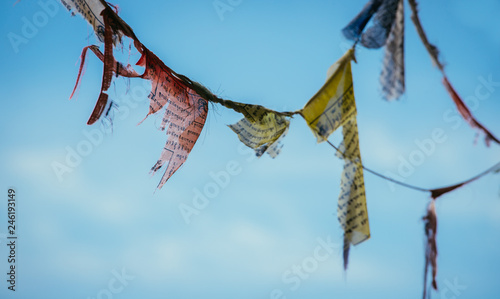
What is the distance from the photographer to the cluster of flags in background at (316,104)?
1991 millimetres

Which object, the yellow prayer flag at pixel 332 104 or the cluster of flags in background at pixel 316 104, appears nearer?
the cluster of flags in background at pixel 316 104

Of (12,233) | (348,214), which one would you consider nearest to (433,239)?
(348,214)

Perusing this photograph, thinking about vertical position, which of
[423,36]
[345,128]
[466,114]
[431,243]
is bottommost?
[431,243]

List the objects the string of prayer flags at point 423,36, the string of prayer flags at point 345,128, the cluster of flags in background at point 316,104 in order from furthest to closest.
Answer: the string of prayer flags at point 345,128 < the cluster of flags in background at point 316,104 < the string of prayer flags at point 423,36

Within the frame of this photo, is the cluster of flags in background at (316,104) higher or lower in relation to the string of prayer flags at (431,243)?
higher

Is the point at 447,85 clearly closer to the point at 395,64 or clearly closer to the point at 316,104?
the point at 395,64

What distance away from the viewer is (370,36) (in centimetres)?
205

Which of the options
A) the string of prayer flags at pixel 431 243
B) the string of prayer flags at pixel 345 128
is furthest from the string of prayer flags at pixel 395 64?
the string of prayer flags at pixel 431 243

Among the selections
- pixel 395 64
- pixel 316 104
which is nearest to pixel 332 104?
pixel 316 104

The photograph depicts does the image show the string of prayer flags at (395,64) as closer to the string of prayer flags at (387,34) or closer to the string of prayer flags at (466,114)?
the string of prayer flags at (387,34)

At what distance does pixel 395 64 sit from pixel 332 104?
396mm

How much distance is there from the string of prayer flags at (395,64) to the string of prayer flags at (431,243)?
613 millimetres

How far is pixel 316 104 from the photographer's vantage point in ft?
7.46

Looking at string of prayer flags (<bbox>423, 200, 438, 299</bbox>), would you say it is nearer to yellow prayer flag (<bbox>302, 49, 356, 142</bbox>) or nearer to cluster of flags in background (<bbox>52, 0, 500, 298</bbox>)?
cluster of flags in background (<bbox>52, 0, 500, 298</bbox>)
